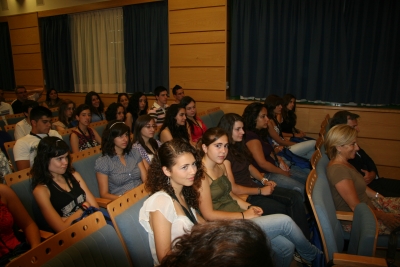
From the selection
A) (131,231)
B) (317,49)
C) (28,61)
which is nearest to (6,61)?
(28,61)

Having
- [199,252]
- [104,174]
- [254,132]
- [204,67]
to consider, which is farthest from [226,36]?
[199,252]

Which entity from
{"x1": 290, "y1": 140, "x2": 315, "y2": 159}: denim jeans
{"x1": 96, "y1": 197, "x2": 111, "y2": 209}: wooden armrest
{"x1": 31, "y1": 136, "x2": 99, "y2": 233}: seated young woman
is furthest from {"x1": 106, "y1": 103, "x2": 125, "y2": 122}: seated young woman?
{"x1": 290, "y1": 140, "x2": 315, "y2": 159}: denim jeans

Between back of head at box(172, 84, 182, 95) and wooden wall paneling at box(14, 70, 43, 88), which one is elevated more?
wooden wall paneling at box(14, 70, 43, 88)

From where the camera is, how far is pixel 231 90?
5668mm

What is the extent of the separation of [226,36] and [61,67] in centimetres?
474

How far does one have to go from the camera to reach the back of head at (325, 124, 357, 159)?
7.75 feet

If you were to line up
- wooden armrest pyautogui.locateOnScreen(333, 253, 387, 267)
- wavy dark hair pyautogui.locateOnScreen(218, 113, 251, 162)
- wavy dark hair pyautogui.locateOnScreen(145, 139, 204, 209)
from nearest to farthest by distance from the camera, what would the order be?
wooden armrest pyautogui.locateOnScreen(333, 253, 387, 267), wavy dark hair pyautogui.locateOnScreen(145, 139, 204, 209), wavy dark hair pyautogui.locateOnScreen(218, 113, 251, 162)

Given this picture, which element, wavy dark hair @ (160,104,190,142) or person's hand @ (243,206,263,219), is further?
wavy dark hair @ (160,104,190,142)

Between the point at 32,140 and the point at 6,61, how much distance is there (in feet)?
22.6

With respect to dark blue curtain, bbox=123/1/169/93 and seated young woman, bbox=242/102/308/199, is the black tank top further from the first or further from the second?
dark blue curtain, bbox=123/1/169/93

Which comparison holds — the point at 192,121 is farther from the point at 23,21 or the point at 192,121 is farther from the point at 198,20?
the point at 23,21

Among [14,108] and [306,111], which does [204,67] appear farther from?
[14,108]

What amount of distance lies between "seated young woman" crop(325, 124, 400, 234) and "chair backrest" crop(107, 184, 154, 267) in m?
1.54

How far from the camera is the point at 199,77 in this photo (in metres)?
5.76
